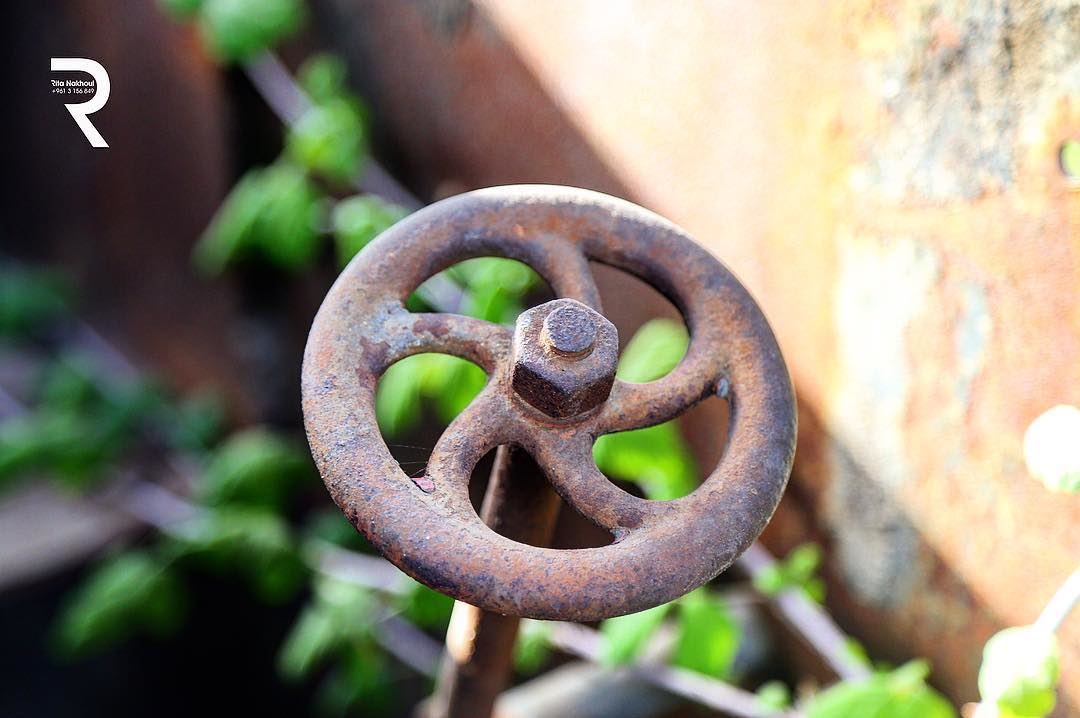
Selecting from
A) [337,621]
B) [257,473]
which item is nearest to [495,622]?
[337,621]

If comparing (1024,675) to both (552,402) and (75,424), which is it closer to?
(552,402)

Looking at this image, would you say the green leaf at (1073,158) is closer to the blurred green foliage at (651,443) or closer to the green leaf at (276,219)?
the blurred green foliage at (651,443)

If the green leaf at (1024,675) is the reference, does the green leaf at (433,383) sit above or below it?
above

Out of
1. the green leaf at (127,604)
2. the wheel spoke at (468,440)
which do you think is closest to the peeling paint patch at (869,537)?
the wheel spoke at (468,440)

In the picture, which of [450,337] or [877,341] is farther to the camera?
[877,341]

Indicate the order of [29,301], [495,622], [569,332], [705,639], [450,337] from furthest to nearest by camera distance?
[29,301] < [705,639] < [495,622] < [450,337] < [569,332]

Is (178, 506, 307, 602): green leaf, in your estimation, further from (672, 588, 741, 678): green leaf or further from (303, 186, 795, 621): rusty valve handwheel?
(303, 186, 795, 621): rusty valve handwheel
